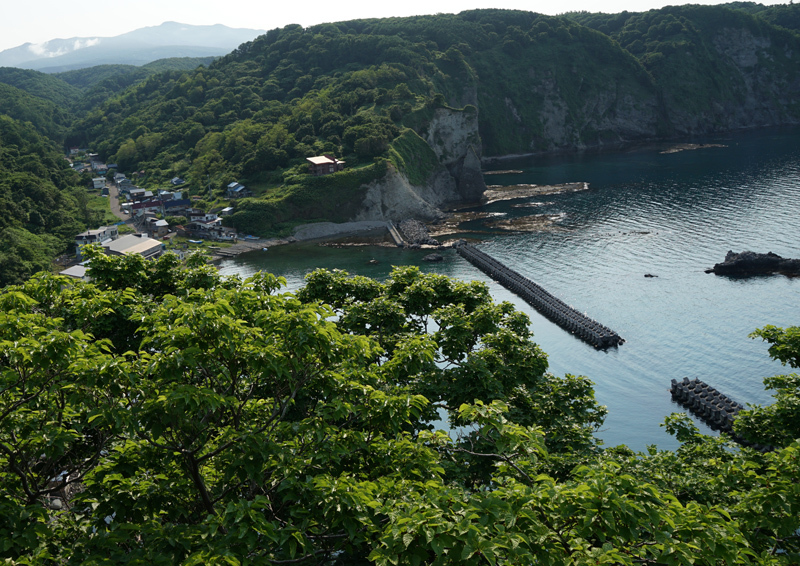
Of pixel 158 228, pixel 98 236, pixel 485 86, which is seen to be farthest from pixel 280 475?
pixel 485 86

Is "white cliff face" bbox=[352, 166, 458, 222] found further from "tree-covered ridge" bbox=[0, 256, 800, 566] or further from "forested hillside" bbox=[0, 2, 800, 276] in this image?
"tree-covered ridge" bbox=[0, 256, 800, 566]

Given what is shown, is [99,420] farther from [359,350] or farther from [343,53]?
[343,53]

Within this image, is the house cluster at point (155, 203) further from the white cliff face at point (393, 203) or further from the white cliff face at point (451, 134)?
the white cliff face at point (451, 134)

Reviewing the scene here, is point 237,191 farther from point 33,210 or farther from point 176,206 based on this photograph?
point 33,210

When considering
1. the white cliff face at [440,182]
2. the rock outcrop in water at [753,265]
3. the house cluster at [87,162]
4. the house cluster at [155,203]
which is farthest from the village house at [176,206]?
the rock outcrop in water at [753,265]

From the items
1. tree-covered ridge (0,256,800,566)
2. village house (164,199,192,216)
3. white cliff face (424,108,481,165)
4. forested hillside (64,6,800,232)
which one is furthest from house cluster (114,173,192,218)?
tree-covered ridge (0,256,800,566)
